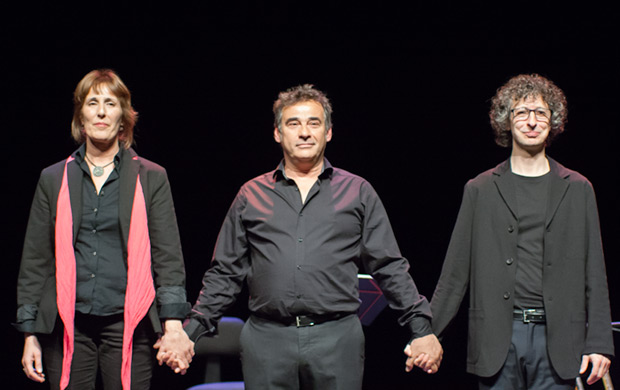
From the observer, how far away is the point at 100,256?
9.92ft

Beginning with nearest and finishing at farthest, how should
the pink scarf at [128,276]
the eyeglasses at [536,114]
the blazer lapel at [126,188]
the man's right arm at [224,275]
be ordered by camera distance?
the pink scarf at [128,276] → the blazer lapel at [126,188] → the man's right arm at [224,275] → the eyeglasses at [536,114]

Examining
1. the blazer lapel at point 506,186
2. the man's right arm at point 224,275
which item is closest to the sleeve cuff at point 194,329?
the man's right arm at point 224,275

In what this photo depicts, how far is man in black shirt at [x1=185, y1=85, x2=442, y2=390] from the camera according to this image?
297cm

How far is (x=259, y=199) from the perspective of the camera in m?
3.21

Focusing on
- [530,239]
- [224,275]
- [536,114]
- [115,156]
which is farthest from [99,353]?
[536,114]

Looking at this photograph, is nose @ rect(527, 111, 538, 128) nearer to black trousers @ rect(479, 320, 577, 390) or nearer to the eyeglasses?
the eyeglasses

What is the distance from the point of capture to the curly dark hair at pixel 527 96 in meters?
3.30

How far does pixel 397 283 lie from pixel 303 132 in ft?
2.42

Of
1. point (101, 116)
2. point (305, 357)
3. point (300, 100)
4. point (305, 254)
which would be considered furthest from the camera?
point (300, 100)

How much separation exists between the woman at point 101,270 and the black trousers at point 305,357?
299 millimetres

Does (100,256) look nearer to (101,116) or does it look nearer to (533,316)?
(101,116)

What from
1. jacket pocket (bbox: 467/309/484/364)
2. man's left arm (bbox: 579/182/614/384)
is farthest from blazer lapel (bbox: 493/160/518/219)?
jacket pocket (bbox: 467/309/484/364)

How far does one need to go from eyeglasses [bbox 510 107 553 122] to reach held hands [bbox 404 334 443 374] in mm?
1009

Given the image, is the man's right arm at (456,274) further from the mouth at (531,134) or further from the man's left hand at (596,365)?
the man's left hand at (596,365)
